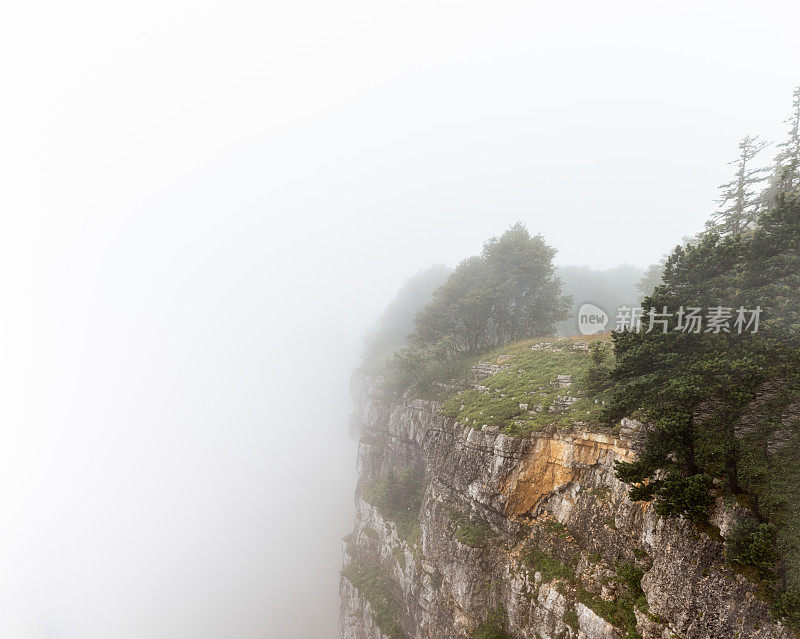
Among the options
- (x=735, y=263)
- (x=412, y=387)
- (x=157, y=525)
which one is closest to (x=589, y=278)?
(x=412, y=387)

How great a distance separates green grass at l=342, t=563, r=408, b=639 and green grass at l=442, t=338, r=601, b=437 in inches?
782

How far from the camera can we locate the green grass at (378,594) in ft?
89.5

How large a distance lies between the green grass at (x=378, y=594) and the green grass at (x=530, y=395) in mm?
19859

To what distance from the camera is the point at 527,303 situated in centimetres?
4084

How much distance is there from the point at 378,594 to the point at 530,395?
87.0 feet

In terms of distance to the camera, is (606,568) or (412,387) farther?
(412,387)

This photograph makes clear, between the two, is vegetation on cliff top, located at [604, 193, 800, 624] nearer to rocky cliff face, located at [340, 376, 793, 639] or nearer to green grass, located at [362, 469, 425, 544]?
rocky cliff face, located at [340, 376, 793, 639]

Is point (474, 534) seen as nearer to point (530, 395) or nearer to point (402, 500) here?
point (530, 395)

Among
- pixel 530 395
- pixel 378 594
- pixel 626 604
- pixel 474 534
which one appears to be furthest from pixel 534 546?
pixel 378 594

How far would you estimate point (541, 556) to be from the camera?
17.3m

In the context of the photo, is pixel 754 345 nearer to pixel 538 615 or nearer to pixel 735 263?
pixel 735 263

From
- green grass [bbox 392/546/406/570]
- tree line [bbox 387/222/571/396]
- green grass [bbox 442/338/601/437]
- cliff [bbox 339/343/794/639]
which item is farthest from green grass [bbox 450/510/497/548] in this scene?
tree line [bbox 387/222/571/396]

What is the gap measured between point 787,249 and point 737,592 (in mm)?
12821

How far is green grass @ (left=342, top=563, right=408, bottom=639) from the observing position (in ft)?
89.5
